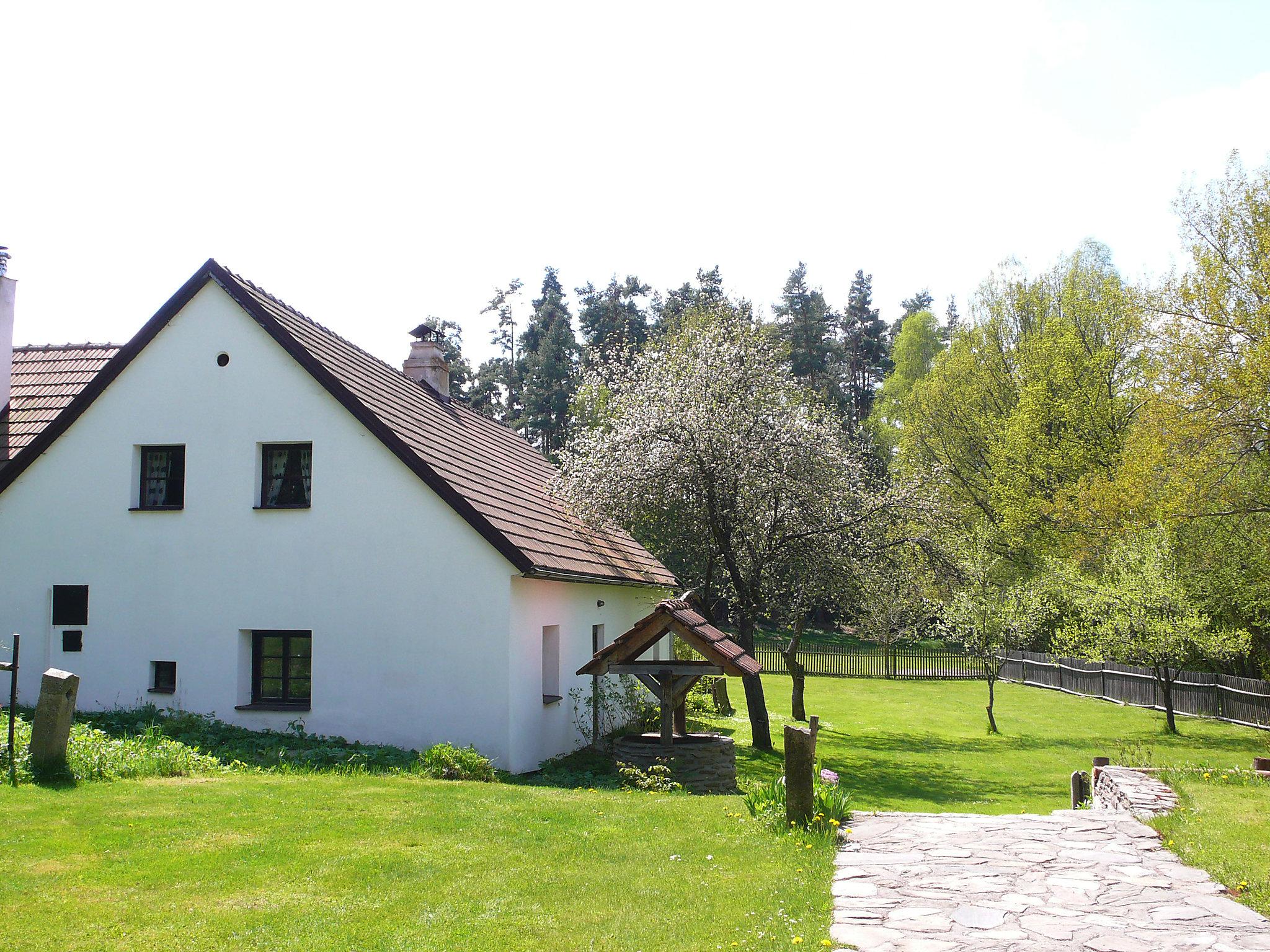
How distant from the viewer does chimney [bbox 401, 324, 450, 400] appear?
72.0 feet

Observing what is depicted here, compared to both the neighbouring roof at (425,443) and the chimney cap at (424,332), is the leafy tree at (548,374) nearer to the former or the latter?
the chimney cap at (424,332)

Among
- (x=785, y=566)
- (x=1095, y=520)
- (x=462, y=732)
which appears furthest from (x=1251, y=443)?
(x=462, y=732)

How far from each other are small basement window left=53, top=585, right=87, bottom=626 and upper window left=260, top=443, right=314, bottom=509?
3.00 metres

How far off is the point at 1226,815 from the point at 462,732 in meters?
8.79

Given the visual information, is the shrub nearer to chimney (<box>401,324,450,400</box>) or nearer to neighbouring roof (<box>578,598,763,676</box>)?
neighbouring roof (<box>578,598,763,676</box>)

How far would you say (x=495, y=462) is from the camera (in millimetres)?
18578

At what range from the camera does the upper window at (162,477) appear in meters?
14.8

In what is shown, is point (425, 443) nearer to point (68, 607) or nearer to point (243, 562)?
point (243, 562)

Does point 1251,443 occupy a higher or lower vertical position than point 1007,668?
higher

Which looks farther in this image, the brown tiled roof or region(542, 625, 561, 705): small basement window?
the brown tiled roof

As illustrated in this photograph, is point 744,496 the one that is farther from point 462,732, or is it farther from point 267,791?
point 267,791

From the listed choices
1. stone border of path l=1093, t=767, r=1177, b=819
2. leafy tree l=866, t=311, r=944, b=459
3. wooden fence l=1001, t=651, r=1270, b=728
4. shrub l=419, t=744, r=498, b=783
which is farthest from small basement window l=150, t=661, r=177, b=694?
leafy tree l=866, t=311, r=944, b=459

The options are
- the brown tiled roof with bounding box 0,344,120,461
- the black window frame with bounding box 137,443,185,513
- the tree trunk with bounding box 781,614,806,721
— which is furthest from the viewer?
the tree trunk with bounding box 781,614,806,721

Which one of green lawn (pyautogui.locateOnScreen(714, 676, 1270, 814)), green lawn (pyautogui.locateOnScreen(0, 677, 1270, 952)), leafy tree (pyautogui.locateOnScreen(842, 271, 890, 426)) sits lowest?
green lawn (pyautogui.locateOnScreen(714, 676, 1270, 814))
